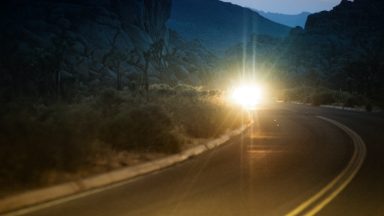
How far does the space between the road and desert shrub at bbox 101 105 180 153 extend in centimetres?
97

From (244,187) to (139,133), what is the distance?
19.6 feet

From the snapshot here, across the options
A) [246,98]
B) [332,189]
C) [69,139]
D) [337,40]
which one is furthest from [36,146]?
[337,40]

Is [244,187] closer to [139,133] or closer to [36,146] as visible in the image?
[36,146]

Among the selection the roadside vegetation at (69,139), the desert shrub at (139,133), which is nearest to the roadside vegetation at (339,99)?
the desert shrub at (139,133)

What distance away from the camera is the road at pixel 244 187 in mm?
8713

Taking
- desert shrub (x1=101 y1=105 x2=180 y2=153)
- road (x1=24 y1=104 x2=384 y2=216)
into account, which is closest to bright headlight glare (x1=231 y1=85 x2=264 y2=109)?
desert shrub (x1=101 y1=105 x2=180 y2=153)

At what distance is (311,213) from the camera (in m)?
8.58

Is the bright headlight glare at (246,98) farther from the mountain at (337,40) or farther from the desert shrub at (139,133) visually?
the desert shrub at (139,133)

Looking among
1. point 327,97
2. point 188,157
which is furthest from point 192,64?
point 188,157

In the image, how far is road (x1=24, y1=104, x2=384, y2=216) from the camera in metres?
8.71

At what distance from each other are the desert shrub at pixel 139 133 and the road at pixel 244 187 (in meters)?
0.97

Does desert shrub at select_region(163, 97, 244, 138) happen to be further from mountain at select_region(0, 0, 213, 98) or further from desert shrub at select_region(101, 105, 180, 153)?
mountain at select_region(0, 0, 213, 98)

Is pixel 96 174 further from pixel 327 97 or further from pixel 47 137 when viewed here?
pixel 327 97

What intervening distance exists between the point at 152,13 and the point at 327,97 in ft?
267
